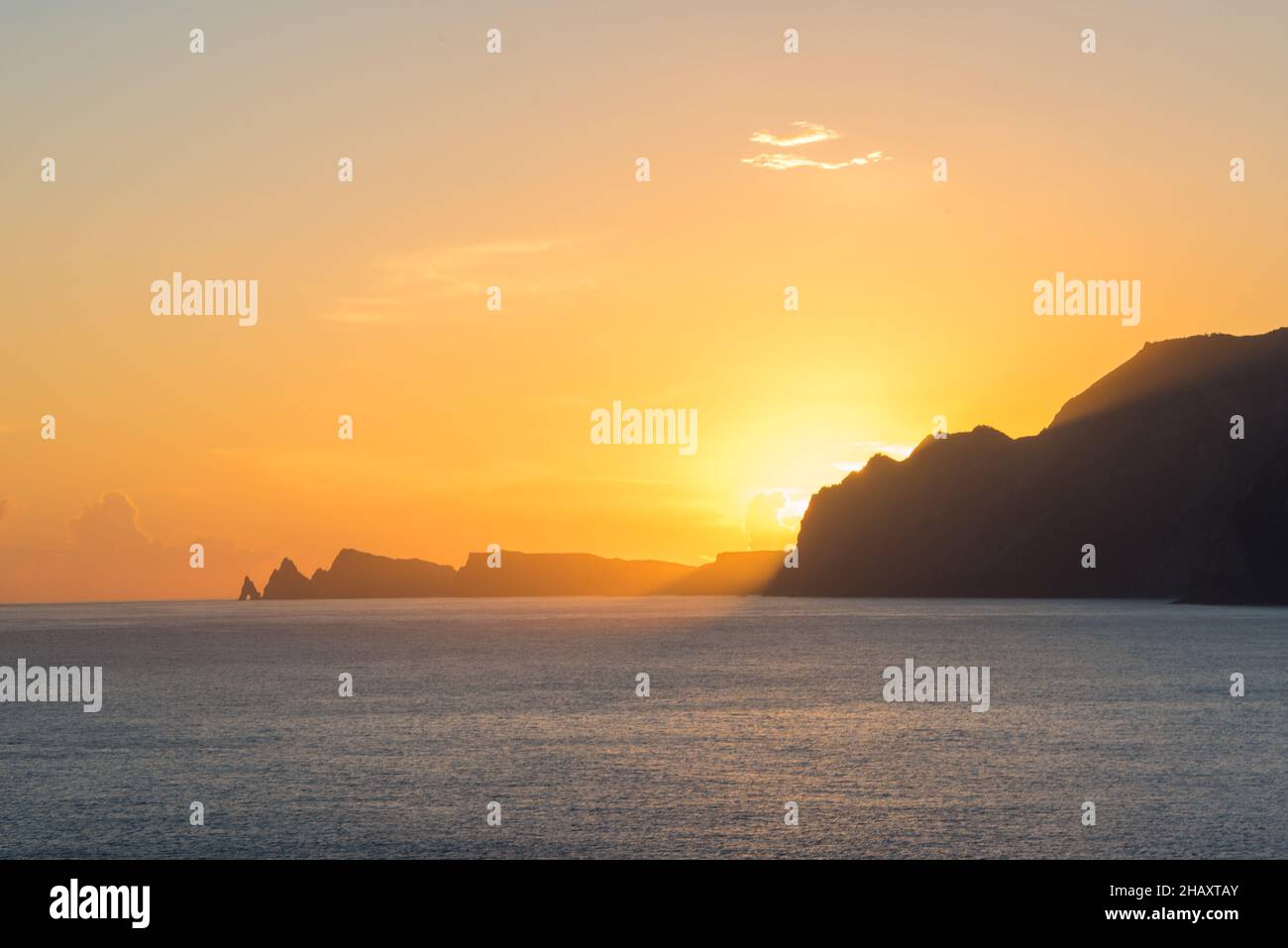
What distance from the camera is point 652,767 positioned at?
61531 mm

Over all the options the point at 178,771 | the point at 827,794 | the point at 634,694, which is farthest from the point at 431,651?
the point at 827,794

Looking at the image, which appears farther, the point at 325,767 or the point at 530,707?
the point at 530,707

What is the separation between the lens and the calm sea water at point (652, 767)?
45031mm

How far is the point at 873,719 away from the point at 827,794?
31835mm

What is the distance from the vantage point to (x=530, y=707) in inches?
3607

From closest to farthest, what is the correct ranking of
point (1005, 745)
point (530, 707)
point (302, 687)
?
point (1005, 745), point (530, 707), point (302, 687)

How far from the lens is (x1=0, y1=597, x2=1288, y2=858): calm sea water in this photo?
45031 mm
